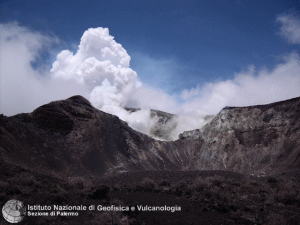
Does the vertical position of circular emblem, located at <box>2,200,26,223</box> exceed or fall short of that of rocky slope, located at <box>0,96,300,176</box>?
it falls short

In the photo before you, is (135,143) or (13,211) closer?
(13,211)

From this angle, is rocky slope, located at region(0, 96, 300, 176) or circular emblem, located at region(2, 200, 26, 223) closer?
circular emblem, located at region(2, 200, 26, 223)

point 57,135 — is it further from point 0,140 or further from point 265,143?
point 265,143

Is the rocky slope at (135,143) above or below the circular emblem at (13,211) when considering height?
above

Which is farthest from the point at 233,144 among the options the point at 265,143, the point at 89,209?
the point at 89,209

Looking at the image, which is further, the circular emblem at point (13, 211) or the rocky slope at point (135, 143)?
the rocky slope at point (135, 143)
